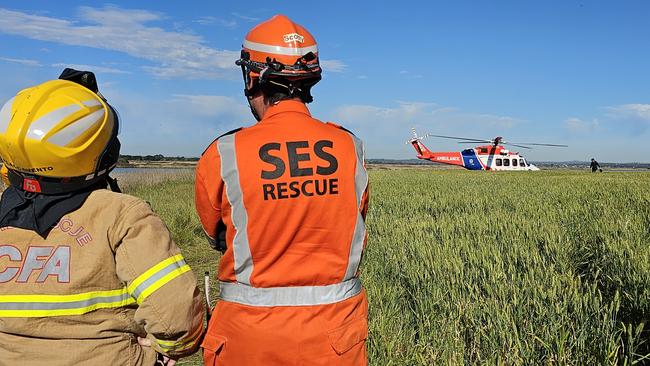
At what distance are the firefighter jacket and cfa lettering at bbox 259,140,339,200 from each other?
1.40 ft

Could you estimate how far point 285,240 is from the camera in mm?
1812

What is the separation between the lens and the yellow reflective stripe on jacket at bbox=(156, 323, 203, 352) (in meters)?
1.62

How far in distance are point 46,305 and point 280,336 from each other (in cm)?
76

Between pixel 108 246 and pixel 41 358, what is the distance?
394mm

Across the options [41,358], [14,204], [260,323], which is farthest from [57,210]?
[260,323]

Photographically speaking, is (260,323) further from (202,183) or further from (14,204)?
(14,204)

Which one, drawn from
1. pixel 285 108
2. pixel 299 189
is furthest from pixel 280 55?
pixel 299 189

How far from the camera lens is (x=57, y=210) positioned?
1.57m

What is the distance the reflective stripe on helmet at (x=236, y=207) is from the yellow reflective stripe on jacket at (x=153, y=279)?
303 millimetres

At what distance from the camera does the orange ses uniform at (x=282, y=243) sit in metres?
1.80

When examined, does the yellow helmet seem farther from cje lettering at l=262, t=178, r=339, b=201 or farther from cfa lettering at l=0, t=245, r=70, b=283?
cje lettering at l=262, t=178, r=339, b=201

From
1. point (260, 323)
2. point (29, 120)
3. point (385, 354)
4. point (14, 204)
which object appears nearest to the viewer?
point (29, 120)

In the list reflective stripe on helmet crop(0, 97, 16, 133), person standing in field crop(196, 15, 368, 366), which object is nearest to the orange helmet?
person standing in field crop(196, 15, 368, 366)

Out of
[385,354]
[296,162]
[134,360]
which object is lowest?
[385,354]
